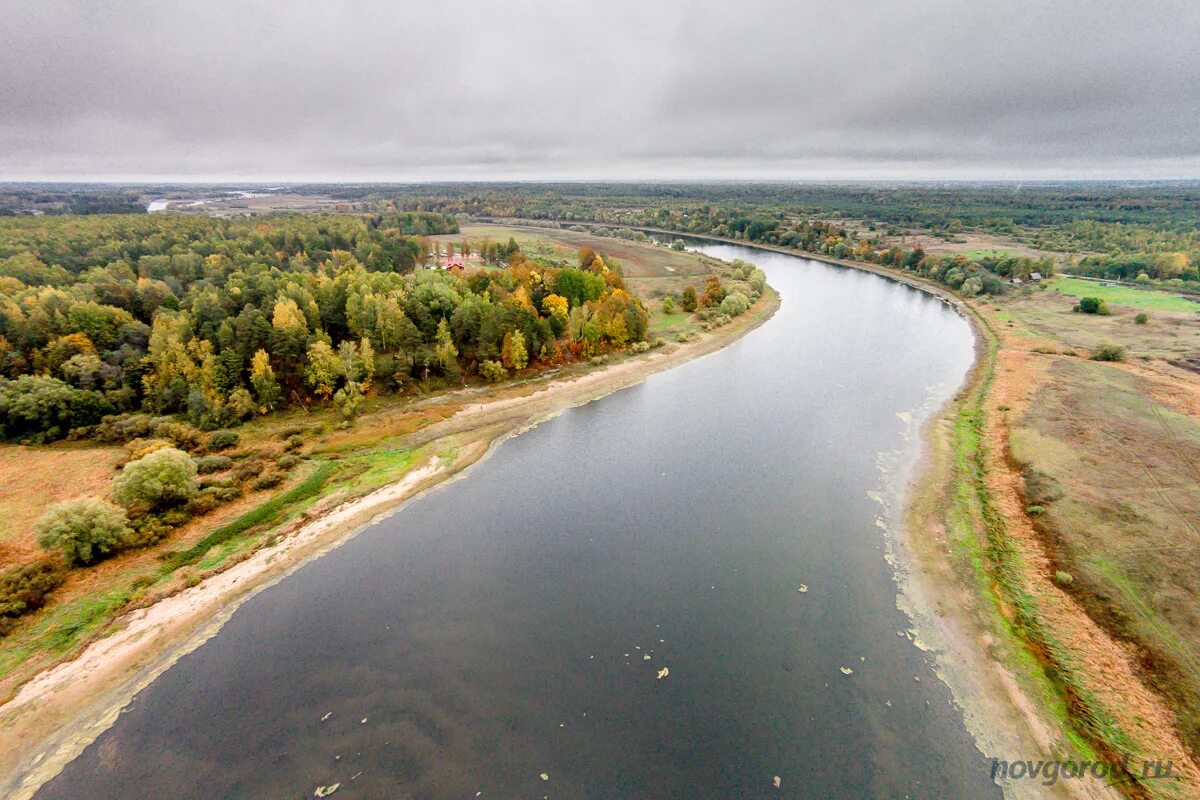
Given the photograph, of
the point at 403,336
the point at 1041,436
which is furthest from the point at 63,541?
the point at 1041,436

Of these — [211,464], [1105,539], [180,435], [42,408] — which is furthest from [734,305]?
[42,408]

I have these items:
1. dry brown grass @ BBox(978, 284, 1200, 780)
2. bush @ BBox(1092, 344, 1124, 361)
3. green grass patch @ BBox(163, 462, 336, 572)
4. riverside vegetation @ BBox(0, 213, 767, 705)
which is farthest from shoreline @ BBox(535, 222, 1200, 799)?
green grass patch @ BBox(163, 462, 336, 572)

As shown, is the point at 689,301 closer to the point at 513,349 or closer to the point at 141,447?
the point at 513,349

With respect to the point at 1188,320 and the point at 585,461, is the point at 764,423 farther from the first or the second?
the point at 1188,320

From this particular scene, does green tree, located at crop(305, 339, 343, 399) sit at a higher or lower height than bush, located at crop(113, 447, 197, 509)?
higher

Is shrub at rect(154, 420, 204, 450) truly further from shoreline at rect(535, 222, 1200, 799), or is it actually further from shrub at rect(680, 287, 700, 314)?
shrub at rect(680, 287, 700, 314)
